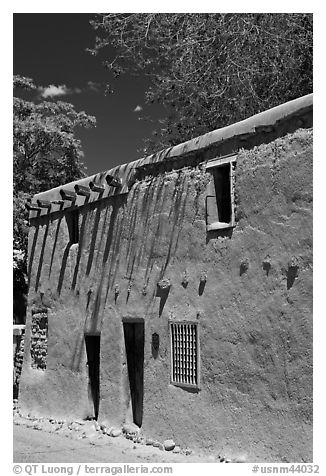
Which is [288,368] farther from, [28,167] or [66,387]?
[28,167]

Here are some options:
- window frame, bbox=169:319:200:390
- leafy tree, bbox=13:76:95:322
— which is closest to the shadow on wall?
window frame, bbox=169:319:200:390

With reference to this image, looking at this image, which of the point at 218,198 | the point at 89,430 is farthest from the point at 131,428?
the point at 218,198

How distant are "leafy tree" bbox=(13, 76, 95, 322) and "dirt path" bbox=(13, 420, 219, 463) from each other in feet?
30.2


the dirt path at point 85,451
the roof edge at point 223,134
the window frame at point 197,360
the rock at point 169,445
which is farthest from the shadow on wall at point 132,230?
the dirt path at point 85,451

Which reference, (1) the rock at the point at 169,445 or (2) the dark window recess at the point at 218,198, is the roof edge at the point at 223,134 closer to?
(2) the dark window recess at the point at 218,198

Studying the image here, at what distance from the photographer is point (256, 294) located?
7969 mm

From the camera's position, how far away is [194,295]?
9.02 meters

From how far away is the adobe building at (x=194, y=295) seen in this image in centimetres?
754

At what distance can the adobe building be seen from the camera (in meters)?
7.54

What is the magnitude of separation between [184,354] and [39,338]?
16.4 ft

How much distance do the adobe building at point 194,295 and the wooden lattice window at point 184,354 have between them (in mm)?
21

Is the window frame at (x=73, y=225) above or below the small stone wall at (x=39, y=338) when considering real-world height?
above

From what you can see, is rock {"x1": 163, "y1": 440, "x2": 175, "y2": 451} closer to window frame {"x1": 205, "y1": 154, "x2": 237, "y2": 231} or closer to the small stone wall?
window frame {"x1": 205, "y1": 154, "x2": 237, "y2": 231}

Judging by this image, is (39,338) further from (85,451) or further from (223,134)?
(223,134)
